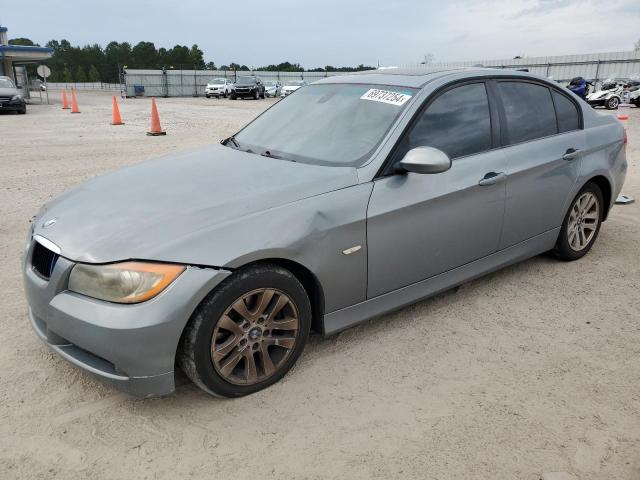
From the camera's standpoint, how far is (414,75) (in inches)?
145

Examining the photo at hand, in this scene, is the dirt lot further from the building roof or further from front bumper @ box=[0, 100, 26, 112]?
the building roof

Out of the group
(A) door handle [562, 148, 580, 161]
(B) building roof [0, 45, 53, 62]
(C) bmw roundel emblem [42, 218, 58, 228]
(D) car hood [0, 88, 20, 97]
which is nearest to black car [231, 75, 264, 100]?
(B) building roof [0, 45, 53, 62]

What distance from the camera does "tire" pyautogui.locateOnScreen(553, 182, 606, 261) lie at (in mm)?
4398

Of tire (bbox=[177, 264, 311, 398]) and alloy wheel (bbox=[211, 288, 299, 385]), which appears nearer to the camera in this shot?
tire (bbox=[177, 264, 311, 398])

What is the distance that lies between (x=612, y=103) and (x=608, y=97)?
35 centimetres

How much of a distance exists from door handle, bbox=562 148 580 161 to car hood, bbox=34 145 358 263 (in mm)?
2041

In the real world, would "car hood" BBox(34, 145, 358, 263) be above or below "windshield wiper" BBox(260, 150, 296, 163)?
below

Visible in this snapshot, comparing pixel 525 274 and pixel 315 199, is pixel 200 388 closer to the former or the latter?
pixel 315 199

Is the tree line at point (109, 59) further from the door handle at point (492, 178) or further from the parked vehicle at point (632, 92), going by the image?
the door handle at point (492, 178)

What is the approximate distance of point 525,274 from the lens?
14.3ft

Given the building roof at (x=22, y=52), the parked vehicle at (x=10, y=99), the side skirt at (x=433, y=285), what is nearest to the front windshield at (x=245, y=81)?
the building roof at (x=22, y=52)

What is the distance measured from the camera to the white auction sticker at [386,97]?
3.36m

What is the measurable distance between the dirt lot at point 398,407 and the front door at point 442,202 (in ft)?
1.47

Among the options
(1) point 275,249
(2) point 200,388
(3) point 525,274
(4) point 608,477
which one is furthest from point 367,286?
(3) point 525,274
